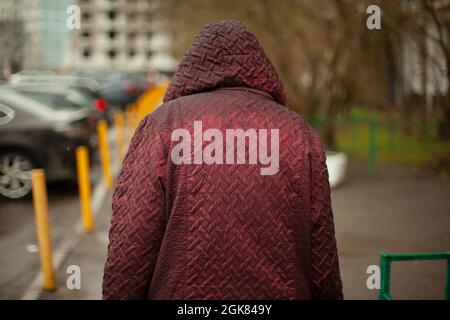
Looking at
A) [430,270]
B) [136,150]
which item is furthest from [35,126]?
[136,150]

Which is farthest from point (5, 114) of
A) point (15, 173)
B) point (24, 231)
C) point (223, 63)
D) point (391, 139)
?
point (223, 63)

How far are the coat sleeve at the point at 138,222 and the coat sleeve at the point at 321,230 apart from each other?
0.51 m

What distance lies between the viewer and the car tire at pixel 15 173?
963 centimetres

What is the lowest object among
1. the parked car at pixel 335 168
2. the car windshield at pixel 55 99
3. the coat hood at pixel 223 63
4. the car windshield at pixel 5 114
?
the parked car at pixel 335 168

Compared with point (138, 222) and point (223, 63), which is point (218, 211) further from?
point (223, 63)

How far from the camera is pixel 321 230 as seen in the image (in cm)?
216

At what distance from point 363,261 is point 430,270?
0.66 meters

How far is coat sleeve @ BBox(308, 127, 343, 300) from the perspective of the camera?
7.09 feet

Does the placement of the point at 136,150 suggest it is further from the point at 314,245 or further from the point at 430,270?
the point at 430,270

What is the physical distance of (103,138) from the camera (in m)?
10.6

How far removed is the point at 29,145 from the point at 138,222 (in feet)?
26.6

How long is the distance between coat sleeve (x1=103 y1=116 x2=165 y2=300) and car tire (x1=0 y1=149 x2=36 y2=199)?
793cm

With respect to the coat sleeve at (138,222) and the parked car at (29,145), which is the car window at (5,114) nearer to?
the parked car at (29,145)

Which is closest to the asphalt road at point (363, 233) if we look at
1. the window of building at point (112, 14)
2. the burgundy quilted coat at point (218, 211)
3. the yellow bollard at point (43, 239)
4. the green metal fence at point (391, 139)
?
the yellow bollard at point (43, 239)
